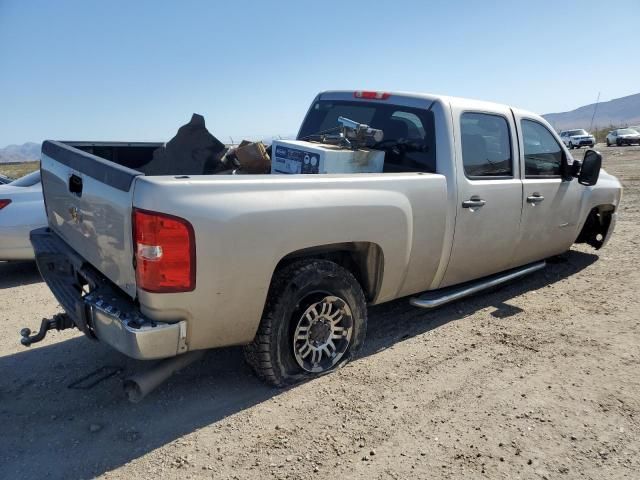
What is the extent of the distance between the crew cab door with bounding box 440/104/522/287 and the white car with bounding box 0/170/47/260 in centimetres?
464

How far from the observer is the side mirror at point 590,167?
4.95 meters

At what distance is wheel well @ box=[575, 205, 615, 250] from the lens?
604cm

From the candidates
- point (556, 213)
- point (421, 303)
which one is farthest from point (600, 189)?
point (421, 303)

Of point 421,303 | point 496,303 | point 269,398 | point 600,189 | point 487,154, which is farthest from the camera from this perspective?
point 600,189

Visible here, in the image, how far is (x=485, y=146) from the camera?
426 cm

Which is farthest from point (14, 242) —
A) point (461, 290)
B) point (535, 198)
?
point (535, 198)

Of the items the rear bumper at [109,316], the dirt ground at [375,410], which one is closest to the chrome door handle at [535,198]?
the dirt ground at [375,410]

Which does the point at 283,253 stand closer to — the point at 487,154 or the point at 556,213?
the point at 487,154

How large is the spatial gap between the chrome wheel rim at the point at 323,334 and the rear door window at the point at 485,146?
1.54m

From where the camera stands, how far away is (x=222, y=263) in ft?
8.73

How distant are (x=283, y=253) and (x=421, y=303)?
1.51 metres

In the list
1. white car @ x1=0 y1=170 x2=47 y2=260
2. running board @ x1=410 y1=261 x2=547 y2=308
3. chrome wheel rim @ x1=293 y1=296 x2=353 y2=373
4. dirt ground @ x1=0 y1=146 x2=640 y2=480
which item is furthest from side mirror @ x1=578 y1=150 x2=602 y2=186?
white car @ x1=0 y1=170 x2=47 y2=260

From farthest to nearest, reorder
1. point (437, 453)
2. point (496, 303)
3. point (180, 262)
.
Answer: point (496, 303) → point (437, 453) → point (180, 262)

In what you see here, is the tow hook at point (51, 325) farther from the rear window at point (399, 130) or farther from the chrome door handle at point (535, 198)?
the chrome door handle at point (535, 198)
